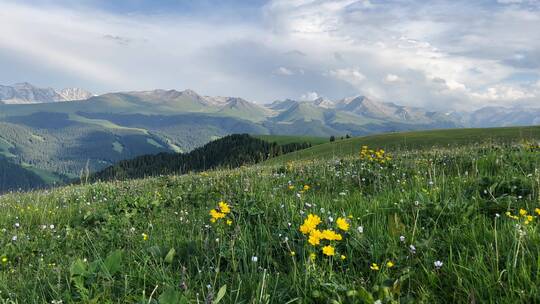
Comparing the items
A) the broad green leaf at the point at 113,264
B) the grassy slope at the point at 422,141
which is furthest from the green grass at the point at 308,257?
the grassy slope at the point at 422,141

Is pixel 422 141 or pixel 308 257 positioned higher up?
pixel 422 141

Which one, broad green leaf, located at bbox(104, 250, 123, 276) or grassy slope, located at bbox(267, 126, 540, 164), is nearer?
broad green leaf, located at bbox(104, 250, 123, 276)

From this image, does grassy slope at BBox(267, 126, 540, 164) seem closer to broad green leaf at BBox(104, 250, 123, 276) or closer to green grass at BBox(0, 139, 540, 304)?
green grass at BBox(0, 139, 540, 304)

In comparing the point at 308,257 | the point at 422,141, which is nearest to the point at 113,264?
the point at 308,257

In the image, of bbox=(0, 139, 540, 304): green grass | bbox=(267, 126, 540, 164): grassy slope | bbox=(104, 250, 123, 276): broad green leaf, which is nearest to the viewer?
bbox=(0, 139, 540, 304): green grass

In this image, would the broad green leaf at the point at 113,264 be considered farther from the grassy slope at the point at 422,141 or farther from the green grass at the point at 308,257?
the grassy slope at the point at 422,141

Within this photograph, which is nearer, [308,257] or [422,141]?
[308,257]

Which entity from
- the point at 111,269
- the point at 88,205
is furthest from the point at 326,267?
the point at 88,205

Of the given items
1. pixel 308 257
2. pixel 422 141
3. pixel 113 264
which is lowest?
pixel 113 264

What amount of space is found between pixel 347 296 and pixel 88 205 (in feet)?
26.8

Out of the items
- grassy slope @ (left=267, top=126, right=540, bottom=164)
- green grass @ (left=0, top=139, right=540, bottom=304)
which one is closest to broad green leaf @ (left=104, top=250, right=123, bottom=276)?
green grass @ (left=0, top=139, right=540, bottom=304)

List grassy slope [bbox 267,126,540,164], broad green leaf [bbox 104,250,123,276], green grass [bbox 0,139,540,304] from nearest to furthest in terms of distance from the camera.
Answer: green grass [bbox 0,139,540,304]
broad green leaf [bbox 104,250,123,276]
grassy slope [bbox 267,126,540,164]

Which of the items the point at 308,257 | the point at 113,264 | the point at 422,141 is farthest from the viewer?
the point at 422,141

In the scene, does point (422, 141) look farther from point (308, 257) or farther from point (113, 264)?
point (113, 264)
